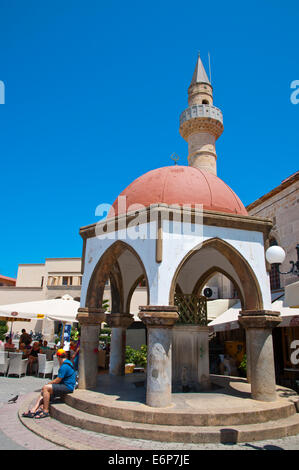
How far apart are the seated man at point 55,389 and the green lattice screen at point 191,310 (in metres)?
2.53

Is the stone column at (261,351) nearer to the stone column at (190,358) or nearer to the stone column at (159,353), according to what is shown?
the stone column at (190,358)

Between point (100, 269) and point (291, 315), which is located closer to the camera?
point (100, 269)

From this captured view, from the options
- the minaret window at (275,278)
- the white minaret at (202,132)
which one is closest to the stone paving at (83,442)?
the minaret window at (275,278)

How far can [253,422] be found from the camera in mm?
5195

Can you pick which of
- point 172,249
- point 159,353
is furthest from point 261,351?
point 172,249

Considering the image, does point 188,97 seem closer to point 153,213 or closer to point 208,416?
point 153,213

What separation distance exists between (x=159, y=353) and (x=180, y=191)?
3.21m

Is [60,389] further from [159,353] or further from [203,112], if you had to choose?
[203,112]

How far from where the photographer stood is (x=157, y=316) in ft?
18.7

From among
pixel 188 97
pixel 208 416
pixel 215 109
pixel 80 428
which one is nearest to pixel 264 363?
pixel 208 416

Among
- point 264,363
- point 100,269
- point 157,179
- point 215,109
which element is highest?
point 215,109

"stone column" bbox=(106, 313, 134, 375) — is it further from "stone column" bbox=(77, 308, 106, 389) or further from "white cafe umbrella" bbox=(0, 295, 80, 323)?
"white cafe umbrella" bbox=(0, 295, 80, 323)

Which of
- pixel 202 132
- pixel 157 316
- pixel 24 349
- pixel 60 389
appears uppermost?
pixel 202 132
